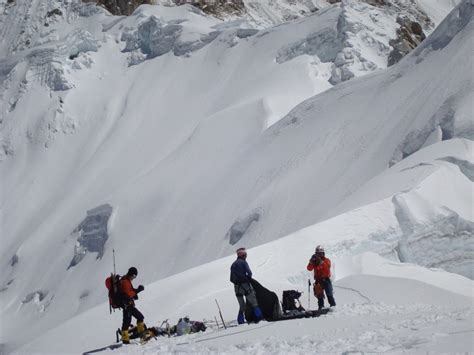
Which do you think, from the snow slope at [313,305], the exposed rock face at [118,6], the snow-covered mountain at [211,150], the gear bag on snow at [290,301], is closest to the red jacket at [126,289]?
the snow slope at [313,305]

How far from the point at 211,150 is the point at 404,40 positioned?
3145 centimetres

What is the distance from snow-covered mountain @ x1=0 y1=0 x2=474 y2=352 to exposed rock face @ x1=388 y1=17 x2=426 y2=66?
1.04 meters

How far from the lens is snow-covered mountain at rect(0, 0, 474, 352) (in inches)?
736

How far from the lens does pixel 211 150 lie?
5041cm

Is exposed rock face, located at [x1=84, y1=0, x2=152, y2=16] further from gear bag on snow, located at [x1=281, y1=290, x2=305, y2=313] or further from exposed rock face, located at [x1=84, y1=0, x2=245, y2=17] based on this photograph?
gear bag on snow, located at [x1=281, y1=290, x2=305, y2=313]

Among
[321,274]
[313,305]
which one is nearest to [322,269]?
[321,274]

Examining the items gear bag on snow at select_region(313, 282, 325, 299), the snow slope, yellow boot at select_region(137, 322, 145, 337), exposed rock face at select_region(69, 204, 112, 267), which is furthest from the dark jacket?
exposed rock face at select_region(69, 204, 112, 267)

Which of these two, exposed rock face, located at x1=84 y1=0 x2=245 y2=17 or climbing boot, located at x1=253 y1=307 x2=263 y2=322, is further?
exposed rock face, located at x1=84 y1=0 x2=245 y2=17

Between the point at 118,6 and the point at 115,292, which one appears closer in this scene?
the point at 115,292

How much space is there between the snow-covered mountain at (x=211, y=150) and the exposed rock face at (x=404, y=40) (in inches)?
40.9

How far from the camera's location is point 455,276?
16.0m

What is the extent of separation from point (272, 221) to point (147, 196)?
1902 cm

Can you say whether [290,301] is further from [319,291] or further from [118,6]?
[118,6]

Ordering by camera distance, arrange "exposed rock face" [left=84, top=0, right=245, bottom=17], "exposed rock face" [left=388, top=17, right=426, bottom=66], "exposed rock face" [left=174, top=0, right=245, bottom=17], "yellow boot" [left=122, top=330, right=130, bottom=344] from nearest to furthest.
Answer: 1. "yellow boot" [left=122, top=330, right=130, bottom=344]
2. "exposed rock face" [left=388, top=17, right=426, bottom=66]
3. "exposed rock face" [left=174, top=0, right=245, bottom=17]
4. "exposed rock face" [left=84, top=0, right=245, bottom=17]
